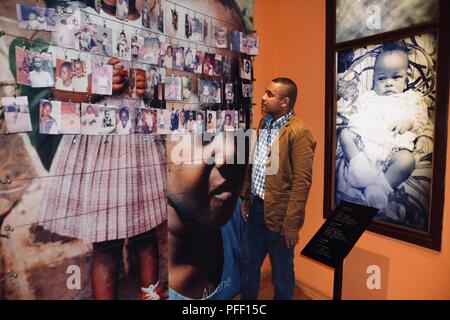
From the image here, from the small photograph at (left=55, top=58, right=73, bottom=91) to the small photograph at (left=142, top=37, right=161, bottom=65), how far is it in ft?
1.31

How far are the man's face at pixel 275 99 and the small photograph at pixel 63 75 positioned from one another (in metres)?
1.13

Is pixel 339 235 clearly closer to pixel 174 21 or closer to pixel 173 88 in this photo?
pixel 173 88

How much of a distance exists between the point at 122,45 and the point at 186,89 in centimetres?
45

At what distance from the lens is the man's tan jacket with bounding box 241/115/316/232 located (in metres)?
1.78

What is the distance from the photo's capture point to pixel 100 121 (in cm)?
154

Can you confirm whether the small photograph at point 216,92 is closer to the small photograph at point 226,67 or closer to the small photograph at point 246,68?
the small photograph at point 226,67

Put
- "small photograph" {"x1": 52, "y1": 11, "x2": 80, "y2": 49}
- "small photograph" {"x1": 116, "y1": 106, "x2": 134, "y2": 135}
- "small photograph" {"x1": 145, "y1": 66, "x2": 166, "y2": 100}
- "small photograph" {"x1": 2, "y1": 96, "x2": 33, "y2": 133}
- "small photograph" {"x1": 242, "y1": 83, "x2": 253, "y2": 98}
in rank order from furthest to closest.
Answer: "small photograph" {"x1": 242, "y1": 83, "x2": 253, "y2": 98}, "small photograph" {"x1": 145, "y1": 66, "x2": 166, "y2": 100}, "small photograph" {"x1": 116, "y1": 106, "x2": 134, "y2": 135}, "small photograph" {"x1": 52, "y1": 11, "x2": 80, "y2": 49}, "small photograph" {"x1": 2, "y1": 96, "x2": 33, "y2": 133}

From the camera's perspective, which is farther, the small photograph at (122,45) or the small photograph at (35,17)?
the small photograph at (122,45)

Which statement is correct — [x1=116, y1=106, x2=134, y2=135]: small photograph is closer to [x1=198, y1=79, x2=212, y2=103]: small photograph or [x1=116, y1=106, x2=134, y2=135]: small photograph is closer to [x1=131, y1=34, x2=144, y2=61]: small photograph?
[x1=131, y1=34, x2=144, y2=61]: small photograph

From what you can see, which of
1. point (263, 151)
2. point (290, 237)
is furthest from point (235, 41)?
point (290, 237)

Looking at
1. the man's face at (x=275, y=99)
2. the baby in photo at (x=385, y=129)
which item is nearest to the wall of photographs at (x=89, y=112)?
the man's face at (x=275, y=99)

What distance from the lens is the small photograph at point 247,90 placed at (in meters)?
2.25

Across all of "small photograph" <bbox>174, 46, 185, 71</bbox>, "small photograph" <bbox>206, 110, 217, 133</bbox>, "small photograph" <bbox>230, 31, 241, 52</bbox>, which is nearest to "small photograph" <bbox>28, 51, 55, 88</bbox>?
"small photograph" <bbox>174, 46, 185, 71</bbox>
